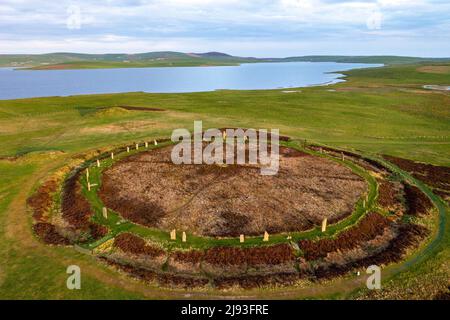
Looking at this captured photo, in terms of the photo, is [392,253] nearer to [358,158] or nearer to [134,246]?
[134,246]

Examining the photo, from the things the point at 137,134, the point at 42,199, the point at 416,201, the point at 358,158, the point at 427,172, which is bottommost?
the point at 416,201

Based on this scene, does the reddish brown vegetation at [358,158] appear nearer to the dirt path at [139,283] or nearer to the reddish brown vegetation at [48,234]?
the dirt path at [139,283]

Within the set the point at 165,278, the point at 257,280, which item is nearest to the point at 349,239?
the point at 257,280

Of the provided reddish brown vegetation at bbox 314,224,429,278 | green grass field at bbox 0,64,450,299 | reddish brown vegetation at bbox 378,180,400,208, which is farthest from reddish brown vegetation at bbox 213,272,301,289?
reddish brown vegetation at bbox 378,180,400,208

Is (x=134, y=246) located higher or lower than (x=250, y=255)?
higher

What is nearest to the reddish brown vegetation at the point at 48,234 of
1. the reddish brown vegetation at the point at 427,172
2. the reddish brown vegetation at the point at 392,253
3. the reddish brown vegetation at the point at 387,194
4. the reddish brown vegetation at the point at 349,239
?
the reddish brown vegetation at the point at 349,239

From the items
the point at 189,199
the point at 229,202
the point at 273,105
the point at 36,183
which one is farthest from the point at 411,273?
the point at 273,105
